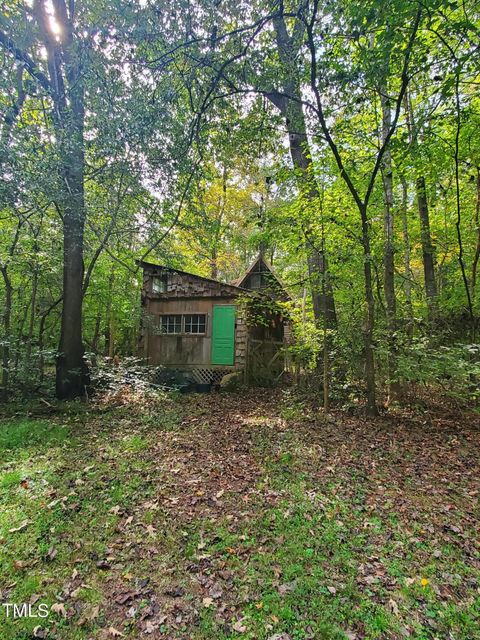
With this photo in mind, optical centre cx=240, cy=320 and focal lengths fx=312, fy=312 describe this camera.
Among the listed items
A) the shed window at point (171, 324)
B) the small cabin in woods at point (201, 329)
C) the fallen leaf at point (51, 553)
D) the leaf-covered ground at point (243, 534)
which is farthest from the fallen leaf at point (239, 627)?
the shed window at point (171, 324)

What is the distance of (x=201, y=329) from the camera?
11.1m

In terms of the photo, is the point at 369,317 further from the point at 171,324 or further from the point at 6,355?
the point at 6,355

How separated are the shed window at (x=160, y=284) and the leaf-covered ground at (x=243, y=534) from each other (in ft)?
22.2

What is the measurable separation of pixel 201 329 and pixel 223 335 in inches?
34.3

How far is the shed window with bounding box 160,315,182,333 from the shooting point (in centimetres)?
1124

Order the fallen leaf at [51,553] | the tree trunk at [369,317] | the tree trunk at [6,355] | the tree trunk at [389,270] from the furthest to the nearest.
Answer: the tree trunk at [6,355] < the tree trunk at [389,270] < the tree trunk at [369,317] < the fallen leaf at [51,553]

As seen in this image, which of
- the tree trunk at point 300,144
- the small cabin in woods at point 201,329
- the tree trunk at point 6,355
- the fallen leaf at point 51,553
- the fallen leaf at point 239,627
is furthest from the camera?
the small cabin in woods at point 201,329

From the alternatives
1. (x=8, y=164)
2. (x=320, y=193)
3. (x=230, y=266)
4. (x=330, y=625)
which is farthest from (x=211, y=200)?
(x=330, y=625)

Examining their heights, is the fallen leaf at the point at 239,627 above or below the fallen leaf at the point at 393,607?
below

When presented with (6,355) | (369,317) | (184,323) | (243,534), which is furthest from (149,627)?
(184,323)

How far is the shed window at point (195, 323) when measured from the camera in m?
11.0

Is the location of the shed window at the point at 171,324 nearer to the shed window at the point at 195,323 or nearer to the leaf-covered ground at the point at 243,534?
the shed window at the point at 195,323

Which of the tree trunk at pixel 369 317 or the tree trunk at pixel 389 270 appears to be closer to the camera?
the tree trunk at pixel 369 317

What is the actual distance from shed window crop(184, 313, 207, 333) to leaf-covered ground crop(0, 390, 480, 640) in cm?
604
